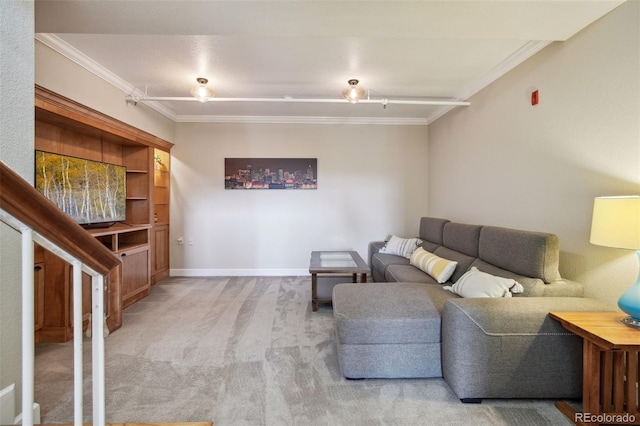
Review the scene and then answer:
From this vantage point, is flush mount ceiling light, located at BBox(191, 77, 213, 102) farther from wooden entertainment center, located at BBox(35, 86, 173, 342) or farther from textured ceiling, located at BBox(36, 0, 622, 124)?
wooden entertainment center, located at BBox(35, 86, 173, 342)

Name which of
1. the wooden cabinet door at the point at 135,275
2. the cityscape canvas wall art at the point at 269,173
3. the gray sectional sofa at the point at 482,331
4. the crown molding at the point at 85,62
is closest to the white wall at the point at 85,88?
the crown molding at the point at 85,62

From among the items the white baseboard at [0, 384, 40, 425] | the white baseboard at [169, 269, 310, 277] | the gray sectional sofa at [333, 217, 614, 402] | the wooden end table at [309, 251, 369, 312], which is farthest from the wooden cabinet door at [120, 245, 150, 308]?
the gray sectional sofa at [333, 217, 614, 402]

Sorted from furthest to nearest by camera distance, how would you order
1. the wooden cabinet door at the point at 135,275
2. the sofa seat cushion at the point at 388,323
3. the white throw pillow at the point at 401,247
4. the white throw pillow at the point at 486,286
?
1. the white throw pillow at the point at 401,247
2. the wooden cabinet door at the point at 135,275
3. the white throw pillow at the point at 486,286
4. the sofa seat cushion at the point at 388,323

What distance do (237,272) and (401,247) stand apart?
2.72 meters

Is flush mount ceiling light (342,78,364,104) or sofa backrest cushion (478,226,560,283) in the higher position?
flush mount ceiling light (342,78,364,104)

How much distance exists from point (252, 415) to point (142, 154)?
148 inches

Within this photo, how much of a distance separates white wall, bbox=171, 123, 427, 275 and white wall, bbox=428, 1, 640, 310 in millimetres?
1573

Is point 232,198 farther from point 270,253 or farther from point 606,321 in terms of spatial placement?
point 606,321

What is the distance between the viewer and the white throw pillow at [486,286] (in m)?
2.05

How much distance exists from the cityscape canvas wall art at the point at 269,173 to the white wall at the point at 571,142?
2.55m

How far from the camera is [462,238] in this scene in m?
3.09

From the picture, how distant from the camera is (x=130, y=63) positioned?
2822 millimetres

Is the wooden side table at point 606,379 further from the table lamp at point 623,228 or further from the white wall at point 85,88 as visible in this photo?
the white wall at point 85,88

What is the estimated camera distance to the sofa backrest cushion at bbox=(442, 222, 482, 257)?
2.89 meters
